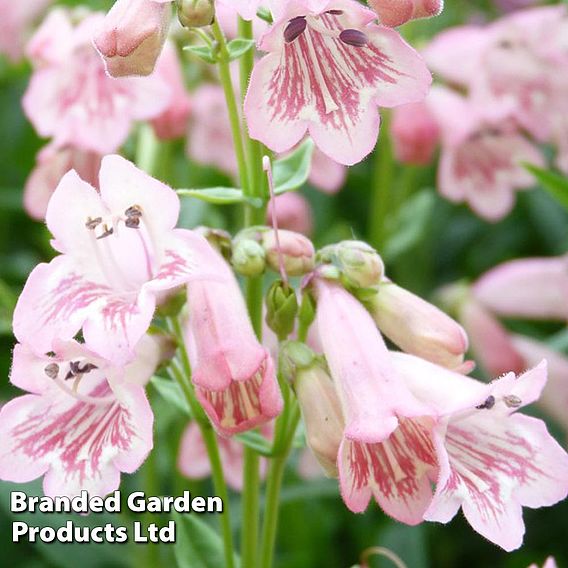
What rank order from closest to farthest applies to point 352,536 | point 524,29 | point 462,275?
1. point 352,536
2. point 524,29
3. point 462,275

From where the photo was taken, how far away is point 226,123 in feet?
6.16

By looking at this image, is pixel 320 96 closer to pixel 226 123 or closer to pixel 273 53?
pixel 273 53

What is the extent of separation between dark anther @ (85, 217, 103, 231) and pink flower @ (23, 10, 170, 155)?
567 millimetres

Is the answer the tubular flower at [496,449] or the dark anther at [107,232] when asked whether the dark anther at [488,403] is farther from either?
the dark anther at [107,232]

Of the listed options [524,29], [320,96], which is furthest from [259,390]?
[524,29]

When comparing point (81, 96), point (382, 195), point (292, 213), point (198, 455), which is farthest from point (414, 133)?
point (198, 455)

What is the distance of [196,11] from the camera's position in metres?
0.95

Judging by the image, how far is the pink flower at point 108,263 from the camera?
909 mm

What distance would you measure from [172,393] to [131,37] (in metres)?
0.41

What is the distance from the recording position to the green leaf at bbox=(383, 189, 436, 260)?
193cm

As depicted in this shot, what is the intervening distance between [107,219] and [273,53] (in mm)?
218

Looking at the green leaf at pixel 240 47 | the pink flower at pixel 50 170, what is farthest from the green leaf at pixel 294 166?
the pink flower at pixel 50 170

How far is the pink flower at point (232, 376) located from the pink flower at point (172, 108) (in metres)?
0.76

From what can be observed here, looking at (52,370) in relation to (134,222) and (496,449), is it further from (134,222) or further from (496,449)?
(496,449)
